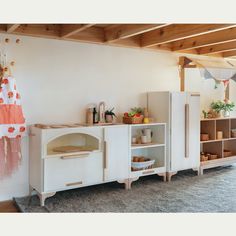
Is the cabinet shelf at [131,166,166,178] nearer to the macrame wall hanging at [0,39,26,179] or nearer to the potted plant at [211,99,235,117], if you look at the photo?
the macrame wall hanging at [0,39,26,179]

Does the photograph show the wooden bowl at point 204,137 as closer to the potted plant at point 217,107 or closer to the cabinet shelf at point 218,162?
the cabinet shelf at point 218,162

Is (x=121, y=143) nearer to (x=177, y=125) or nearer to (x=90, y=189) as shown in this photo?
(x=90, y=189)

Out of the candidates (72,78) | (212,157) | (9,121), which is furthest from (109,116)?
(212,157)

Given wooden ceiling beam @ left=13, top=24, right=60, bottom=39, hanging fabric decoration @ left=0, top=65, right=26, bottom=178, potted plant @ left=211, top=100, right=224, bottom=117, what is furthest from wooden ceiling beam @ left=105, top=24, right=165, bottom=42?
potted plant @ left=211, top=100, right=224, bottom=117

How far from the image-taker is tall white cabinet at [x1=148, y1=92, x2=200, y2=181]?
4309 millimetres

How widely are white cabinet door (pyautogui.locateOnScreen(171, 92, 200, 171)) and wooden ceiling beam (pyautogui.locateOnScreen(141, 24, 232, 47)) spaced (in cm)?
80

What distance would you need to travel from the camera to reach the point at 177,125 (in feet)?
14.3

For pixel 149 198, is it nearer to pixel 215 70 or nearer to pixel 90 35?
pixel 90 35

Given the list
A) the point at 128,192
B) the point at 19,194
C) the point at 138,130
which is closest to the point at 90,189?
the point at 128,192

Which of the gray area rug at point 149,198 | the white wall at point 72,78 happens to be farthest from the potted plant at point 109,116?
the gray area rug at point 149,198

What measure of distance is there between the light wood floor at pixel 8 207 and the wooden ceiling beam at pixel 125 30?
2365 mm

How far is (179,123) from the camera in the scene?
4391 mm

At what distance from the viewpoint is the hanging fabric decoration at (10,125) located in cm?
336

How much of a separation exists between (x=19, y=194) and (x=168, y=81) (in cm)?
282
